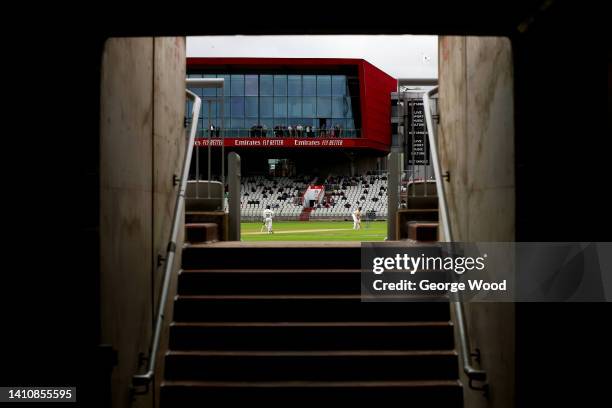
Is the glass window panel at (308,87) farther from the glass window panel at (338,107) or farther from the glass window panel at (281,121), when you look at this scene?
the glass window panel at (281,121)

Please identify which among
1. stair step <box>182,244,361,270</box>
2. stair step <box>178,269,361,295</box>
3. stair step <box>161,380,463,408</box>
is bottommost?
stair step <box>161,380,463,408</box>

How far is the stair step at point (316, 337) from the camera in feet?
13.1

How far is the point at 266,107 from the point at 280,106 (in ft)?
4.07

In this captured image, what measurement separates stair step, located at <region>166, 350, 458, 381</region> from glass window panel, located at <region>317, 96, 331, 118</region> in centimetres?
3962

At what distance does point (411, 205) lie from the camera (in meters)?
5.74

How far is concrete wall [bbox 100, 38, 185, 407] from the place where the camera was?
9.87 feet

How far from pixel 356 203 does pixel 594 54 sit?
33177mm

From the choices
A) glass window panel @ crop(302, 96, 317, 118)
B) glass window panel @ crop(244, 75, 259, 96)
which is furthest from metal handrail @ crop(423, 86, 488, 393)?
glass window panel @ crop(244, 75, 259, 96)

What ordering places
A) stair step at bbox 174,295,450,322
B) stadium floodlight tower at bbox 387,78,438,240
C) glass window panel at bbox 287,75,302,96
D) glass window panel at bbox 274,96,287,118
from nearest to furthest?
stair step at bbox 174,295,450,322
stadium floodlight tower at bbox 387,78,438,240
glass window panel at bbox 287,75,302,96
glass window panel at bbox 274,96,287,118

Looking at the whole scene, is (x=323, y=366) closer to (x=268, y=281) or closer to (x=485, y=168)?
(x=268, y=281)

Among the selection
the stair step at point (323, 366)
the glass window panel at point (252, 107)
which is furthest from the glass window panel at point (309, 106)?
the stair step at point (323, 366)

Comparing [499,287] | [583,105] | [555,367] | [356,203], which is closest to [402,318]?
[499,287]

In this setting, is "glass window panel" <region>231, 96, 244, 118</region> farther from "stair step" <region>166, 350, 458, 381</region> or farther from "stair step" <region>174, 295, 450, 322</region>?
"stair step" <region>166, 350, 458, 381</region>

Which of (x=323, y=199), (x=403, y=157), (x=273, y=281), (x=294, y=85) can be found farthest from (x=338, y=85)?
(x=273, y=281)
